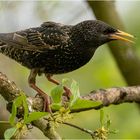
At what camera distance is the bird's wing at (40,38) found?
471cm

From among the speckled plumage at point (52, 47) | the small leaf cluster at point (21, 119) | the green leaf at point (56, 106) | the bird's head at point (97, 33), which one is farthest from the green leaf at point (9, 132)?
the speckled plumage at point (52, 47)

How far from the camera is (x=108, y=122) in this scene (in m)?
2.57

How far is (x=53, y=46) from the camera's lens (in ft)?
15.4

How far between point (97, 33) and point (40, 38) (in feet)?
1.77

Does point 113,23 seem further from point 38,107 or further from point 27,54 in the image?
point 38,107

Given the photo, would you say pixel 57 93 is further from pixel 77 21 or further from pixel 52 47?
pixel 77 21

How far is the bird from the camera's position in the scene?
468 centimetres

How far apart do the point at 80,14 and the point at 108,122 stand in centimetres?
266

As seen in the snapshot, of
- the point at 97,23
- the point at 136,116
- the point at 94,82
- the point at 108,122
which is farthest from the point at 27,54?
the point at 108,122

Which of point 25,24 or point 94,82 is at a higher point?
point 25,24

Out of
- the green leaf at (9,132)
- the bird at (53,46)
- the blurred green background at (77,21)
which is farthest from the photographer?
the blurred green background at (77,21)

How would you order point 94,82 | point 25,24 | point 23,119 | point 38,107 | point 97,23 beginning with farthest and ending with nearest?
point 94,82 < point 25,24 < point 97,23 < point 38,107 < point 23,119

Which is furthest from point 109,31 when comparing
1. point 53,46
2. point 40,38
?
point 40,38

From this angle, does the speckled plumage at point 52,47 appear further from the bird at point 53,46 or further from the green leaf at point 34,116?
the green leaf at point 34,116
